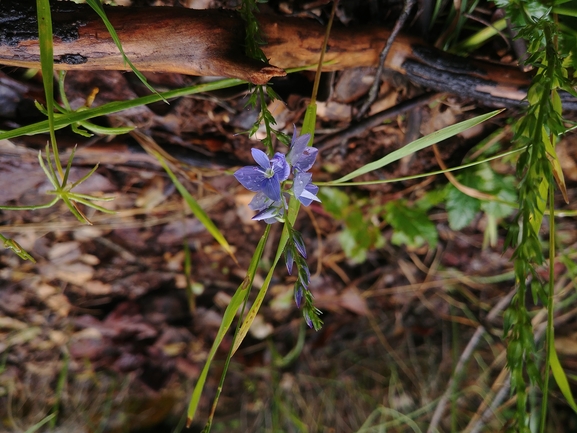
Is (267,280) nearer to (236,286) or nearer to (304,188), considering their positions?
(304,188)

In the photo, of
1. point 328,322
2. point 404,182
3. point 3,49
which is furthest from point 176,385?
point 3,49

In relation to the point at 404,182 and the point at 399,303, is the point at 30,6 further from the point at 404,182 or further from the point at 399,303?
the point at 399,303

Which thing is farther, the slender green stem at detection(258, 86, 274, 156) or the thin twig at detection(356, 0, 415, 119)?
the thin twig at detection(356, 0, 415, 119)

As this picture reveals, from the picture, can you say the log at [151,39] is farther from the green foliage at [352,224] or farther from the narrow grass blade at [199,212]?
the green foliage at [352,224]

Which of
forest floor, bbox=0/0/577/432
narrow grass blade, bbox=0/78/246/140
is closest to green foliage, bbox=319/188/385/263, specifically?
forest floor, bbox=0/0/577/432

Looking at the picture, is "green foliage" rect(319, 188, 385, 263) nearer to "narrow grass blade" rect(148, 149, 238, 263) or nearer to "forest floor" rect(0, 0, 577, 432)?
"forest floor" rect(0, 0, 577, 432)

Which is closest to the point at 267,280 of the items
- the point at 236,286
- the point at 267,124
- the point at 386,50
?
the point at 267,124
